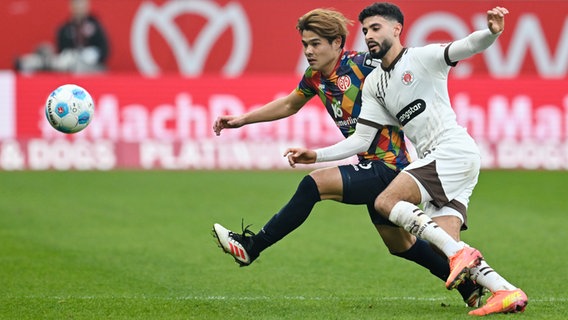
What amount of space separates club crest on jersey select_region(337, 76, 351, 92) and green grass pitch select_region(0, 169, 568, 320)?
1631 millimetres

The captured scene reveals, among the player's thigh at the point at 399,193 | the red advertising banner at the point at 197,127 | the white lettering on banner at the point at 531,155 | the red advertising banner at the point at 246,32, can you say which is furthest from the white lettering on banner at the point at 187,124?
the player's thigh at the point at 399,193

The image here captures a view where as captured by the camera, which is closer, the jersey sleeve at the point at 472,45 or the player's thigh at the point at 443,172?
the jersey sleeve at the point at 472,45

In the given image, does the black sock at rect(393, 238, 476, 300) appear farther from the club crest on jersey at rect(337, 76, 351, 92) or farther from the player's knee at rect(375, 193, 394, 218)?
the club crest on jersey at rect(337, 76, 351, 92)

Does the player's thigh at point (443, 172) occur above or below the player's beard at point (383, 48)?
below

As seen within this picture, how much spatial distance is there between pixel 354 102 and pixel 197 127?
10.7m

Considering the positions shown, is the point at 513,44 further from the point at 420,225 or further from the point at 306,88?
the point at 420,225

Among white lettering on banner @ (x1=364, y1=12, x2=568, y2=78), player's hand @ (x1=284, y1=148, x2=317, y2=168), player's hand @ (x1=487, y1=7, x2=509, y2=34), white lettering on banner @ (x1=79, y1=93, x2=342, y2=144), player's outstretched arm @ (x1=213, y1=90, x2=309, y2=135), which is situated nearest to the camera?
player's hand @ (x1=487, y1=7, x2=509, y2=34)

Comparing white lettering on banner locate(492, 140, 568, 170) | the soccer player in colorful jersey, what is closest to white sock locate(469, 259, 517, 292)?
the soccer player in colorful jersey

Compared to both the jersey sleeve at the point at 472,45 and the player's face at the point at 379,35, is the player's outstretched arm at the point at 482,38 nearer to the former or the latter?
the jersey sleeve at the point at 472,45

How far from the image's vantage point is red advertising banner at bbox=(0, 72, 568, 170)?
1862cm

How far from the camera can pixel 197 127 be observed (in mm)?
18828

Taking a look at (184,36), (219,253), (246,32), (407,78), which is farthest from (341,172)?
(246,32)

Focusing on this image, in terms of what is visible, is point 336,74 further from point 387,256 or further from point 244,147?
point 244,147

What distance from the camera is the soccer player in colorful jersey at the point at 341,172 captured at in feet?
26.3
